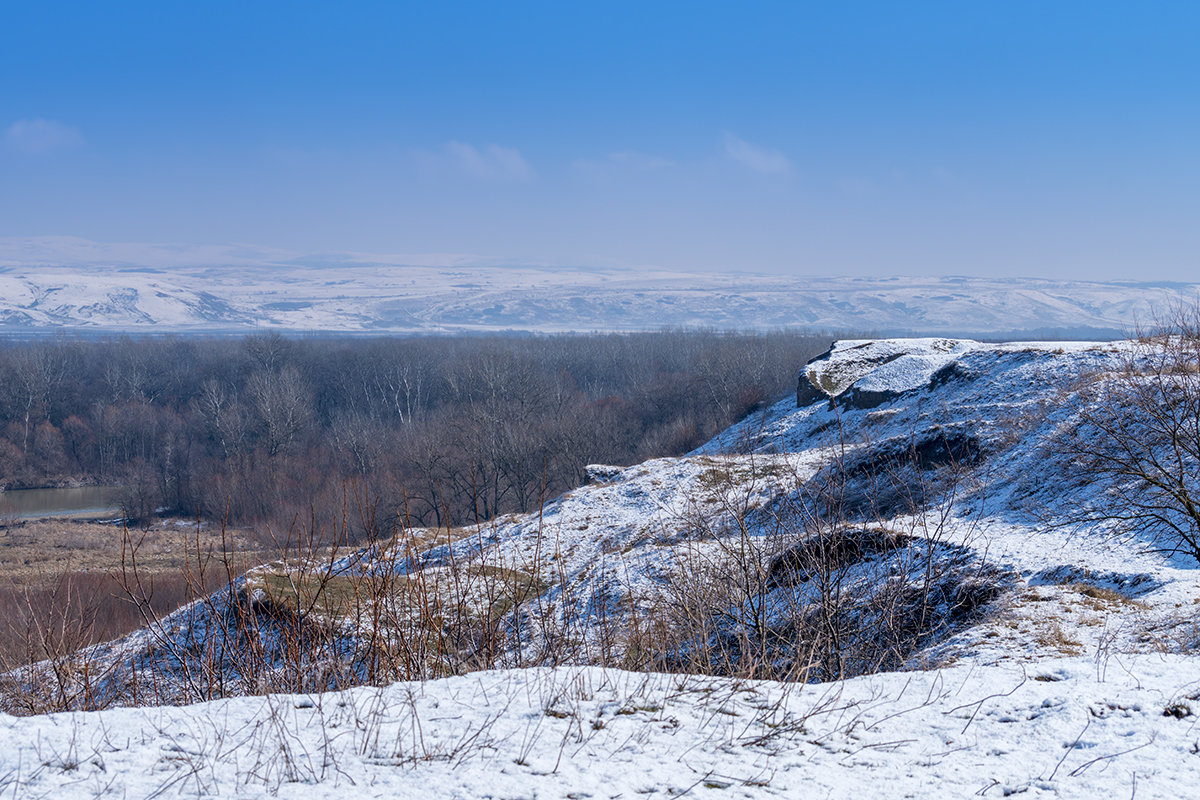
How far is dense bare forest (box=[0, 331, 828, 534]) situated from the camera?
1645 inches

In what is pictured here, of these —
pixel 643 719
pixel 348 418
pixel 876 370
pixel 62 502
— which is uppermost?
pixel 876 370

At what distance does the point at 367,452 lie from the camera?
1993 inches

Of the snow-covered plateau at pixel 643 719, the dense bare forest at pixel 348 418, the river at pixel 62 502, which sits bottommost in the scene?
the river at pixel 62 502

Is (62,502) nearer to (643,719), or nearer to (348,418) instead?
(348,418)

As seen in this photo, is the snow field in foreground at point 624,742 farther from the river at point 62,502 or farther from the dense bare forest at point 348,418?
the river at point 62,502

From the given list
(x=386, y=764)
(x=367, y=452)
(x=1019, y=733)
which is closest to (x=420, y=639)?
(x=386, y=764)

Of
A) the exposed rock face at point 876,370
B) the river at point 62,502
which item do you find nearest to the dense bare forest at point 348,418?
the river at point 62,502

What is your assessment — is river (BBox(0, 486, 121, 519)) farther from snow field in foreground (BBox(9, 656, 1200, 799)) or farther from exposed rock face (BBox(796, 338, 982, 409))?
snow field in foreground (BBox(9, 656, 1200, 799))

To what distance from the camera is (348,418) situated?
64438 mm

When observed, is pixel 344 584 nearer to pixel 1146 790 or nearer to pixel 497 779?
pixel 497 779

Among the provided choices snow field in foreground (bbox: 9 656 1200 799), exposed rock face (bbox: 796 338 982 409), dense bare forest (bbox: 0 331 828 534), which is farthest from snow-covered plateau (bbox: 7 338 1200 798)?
exposed rock face (bbox: 796 338 982 409)

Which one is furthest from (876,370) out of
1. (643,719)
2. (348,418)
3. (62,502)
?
(62,502)

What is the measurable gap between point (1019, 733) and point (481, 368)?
205 feet

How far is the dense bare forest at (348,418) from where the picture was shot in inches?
1645
